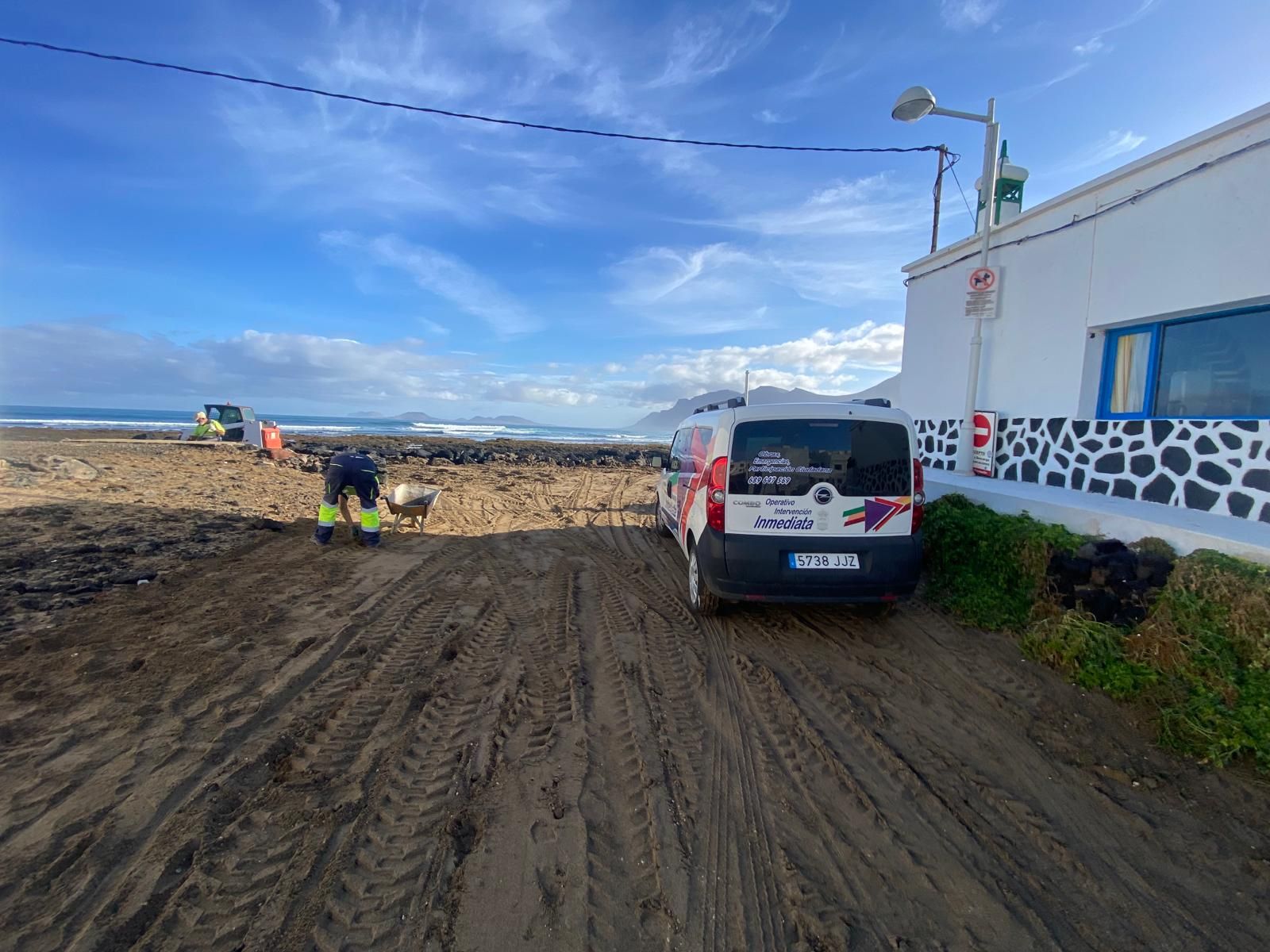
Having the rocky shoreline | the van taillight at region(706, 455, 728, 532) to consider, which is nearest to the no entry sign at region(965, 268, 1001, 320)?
the van taillight at region(706, 455, 728, 532)

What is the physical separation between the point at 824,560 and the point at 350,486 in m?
6.07

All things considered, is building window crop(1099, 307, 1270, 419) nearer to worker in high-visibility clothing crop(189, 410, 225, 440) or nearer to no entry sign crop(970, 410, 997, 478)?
no entry sign crop(970, 410, 997, 478)

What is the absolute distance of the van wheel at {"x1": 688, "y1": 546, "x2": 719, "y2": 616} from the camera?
16.0 feet

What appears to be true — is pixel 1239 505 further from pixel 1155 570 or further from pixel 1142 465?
pixel 1155 570

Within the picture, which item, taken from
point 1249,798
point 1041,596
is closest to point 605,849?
point 1249,798

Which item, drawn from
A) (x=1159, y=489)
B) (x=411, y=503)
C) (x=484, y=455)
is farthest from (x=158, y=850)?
(x=484, y=455)

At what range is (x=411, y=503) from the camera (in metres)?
8.34

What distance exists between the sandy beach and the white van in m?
0.57

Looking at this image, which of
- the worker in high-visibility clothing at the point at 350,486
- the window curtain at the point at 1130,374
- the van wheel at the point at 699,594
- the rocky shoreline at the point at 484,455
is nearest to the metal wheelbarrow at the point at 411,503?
the worker in high-visibility clothing at the point at 350,486

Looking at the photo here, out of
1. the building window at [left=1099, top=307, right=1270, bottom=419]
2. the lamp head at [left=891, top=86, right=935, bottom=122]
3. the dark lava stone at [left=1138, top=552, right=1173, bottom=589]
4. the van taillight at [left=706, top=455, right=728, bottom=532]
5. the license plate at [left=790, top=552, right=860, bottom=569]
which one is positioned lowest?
the license plate at [left=790, top=552, right=860, bottom=569]

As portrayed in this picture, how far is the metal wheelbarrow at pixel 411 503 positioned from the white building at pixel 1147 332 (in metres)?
8.24

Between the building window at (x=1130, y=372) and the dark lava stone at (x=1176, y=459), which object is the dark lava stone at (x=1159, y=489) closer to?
the dark lava stone at (x=1176, y=459)

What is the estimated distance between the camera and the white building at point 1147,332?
16.1 ft

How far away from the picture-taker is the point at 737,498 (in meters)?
4.46
